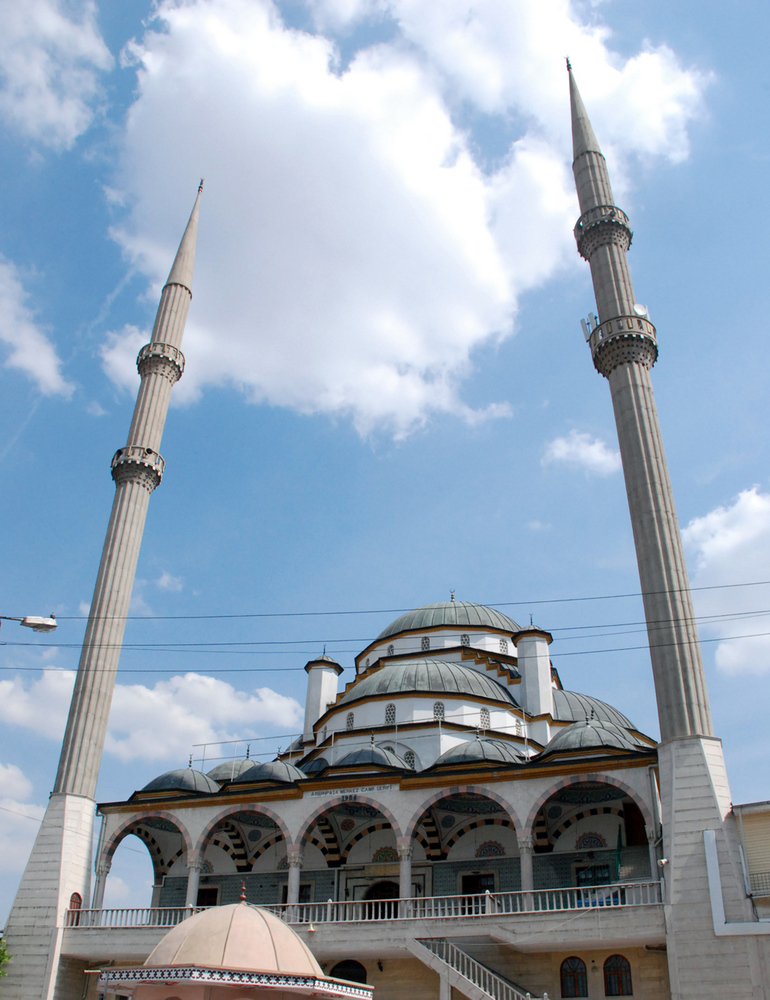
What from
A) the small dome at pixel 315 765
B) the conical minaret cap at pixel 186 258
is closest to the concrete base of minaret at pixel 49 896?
the small dome at pixel 315 765

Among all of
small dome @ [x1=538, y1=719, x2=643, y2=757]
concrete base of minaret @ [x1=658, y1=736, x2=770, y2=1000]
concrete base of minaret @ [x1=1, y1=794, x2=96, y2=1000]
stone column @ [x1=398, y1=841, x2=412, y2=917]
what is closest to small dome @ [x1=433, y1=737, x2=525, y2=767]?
small dome @ [x1=538, y1=719, x2=643, y2=757]

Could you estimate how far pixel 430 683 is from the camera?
75.3ft

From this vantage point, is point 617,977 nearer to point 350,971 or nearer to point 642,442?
point 350,971

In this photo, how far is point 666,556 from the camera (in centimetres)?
1791

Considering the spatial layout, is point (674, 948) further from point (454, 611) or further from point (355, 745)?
point (454, 611)

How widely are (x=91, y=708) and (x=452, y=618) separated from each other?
11887 mm

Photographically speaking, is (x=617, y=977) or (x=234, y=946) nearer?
(x=234, y=946)

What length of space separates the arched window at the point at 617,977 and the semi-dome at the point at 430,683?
8.06m

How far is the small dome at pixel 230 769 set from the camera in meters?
23.5

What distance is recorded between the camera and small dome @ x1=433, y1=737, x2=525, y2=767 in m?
18.6

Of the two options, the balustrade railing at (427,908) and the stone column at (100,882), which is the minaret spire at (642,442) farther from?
the stone column at (100,882)

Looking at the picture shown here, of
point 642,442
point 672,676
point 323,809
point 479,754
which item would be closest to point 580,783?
point 479,754

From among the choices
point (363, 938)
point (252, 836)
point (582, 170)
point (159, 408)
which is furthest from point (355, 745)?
point (582, 170)

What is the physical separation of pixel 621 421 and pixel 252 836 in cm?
1402
